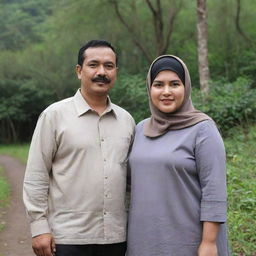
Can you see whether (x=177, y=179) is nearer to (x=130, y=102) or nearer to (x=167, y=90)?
(x=167, y=90)

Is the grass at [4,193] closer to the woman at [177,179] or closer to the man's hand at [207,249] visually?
the woman at [177,179]

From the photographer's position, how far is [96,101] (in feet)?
9.34

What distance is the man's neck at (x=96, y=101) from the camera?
2.84m

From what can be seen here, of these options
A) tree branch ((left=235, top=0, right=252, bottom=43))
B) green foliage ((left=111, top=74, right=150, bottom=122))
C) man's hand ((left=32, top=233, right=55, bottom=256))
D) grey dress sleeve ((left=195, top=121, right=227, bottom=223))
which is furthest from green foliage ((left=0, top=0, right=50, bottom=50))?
grey dress sleeve ((left=195, top=121, right=227, bottom=223))

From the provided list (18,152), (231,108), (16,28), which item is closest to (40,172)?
(231,108)

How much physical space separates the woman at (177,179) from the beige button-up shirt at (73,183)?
6.7 inches

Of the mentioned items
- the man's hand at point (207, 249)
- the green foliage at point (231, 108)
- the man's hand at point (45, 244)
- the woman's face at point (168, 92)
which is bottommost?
the green foliage at point (231, 108)

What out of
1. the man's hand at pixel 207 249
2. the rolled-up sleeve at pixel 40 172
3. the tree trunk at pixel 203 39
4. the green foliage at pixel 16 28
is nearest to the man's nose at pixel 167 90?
the rolled-up sleeve at pixel 40 172

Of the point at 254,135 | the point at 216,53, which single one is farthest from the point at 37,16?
the point at 254,135

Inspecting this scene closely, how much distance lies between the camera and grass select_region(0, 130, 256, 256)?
15.2 feet

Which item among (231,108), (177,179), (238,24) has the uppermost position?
(238,24)

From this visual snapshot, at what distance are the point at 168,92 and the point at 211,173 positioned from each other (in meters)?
0.52

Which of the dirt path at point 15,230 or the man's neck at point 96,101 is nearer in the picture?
the man's neck at point 96,101

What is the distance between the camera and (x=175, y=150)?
2436mm
